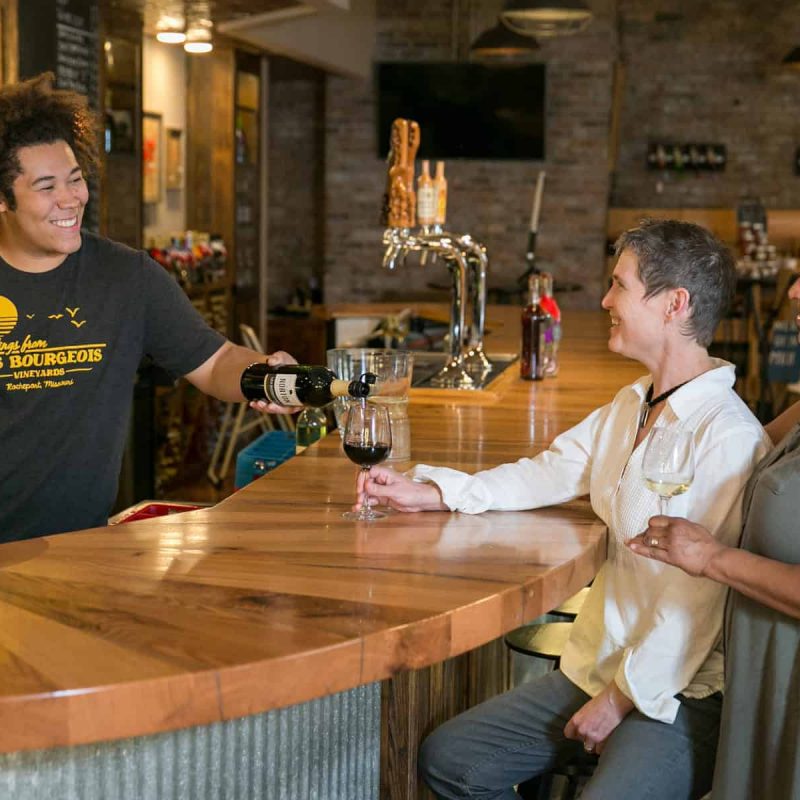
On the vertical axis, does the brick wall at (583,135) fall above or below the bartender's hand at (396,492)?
above

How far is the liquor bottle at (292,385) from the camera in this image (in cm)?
277

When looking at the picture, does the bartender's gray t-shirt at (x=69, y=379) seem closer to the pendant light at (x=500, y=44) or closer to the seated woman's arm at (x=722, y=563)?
the seated woman's arm at (x=722, y=563)

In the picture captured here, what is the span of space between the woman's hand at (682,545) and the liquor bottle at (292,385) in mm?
796

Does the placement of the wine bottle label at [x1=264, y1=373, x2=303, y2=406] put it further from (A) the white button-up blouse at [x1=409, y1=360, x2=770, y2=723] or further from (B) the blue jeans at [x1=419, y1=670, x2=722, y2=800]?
(B) the blue jeans at [x1=419, y1=670, x2=722, y2=800]

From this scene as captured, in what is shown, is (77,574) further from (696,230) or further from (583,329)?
(583,329)

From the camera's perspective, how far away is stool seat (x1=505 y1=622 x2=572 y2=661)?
291 cm

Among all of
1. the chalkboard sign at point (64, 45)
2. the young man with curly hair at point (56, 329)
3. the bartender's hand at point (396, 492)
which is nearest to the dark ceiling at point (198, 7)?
the chalkboard sign at point (64, 45)

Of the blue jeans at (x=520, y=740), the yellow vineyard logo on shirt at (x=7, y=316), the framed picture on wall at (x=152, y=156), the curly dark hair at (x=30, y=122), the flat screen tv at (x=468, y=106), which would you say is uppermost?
the flat screen tv at (x=468, y=106)

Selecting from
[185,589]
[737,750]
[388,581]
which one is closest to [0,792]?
[185,589]

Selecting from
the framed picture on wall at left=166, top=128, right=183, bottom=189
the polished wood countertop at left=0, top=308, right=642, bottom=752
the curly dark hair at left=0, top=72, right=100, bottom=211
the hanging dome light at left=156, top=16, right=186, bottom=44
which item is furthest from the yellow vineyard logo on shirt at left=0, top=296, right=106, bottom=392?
the framed picture on wall at left=166, top=128, right=183, bottom=189

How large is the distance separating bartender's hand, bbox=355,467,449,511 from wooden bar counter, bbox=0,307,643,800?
37 mm

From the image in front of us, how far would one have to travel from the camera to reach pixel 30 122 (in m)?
2.86

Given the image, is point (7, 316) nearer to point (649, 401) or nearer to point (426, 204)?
point (649, 401)

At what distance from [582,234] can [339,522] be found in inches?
359
